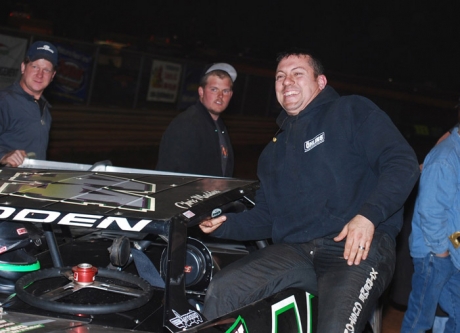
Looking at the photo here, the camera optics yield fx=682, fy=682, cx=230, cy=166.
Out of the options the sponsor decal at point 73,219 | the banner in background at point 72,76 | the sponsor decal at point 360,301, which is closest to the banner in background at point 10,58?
the banner in background at point 72,76

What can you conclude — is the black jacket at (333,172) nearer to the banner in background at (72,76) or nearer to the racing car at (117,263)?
the racing car at (117,263)

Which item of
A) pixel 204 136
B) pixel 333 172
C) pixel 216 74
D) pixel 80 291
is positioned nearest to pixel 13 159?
pixel 204 136

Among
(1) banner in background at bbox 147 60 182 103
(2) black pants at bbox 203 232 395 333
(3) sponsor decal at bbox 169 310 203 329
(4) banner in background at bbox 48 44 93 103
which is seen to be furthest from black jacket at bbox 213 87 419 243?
(1) banner in background at bbox 147 60 182 103

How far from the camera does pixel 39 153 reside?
525 cm

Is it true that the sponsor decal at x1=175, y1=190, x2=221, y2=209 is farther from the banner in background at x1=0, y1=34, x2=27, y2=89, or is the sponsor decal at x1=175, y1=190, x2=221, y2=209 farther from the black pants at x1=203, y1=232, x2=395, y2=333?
the banner in background at x1=0, y1=34, x2=27, y2=89

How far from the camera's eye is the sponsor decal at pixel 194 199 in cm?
293

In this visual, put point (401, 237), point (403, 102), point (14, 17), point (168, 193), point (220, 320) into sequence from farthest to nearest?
point (14, 17), point (403, 102), point (401, 237), point (168, 193), point (220, 320)

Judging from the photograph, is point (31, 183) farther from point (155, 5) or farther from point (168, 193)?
point (155, 5)

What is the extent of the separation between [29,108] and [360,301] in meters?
3.12

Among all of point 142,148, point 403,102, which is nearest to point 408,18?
point 403,102

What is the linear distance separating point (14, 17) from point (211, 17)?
13.8 meters

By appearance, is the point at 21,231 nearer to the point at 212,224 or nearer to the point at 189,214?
the point at 189,214

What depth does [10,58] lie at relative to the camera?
39.1ft

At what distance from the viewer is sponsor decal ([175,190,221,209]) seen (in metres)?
2.93
